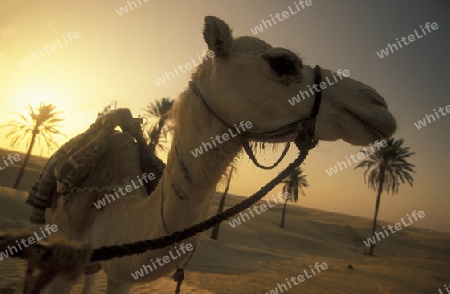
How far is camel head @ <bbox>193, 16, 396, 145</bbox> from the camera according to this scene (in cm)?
174

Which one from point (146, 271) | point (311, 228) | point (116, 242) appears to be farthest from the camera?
point (311, 228)

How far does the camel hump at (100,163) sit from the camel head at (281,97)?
1.75 metres

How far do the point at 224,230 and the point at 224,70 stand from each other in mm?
32691

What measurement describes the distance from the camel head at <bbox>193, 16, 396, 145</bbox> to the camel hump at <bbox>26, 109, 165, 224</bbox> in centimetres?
175

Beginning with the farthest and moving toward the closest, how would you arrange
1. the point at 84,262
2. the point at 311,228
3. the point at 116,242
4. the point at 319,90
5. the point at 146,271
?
the point at 311,228 < the point at 116,242 < the point at 146,271 < the point at 319,90 < the point at 84,262

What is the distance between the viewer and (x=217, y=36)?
1803mm

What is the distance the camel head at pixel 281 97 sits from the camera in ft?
5.70

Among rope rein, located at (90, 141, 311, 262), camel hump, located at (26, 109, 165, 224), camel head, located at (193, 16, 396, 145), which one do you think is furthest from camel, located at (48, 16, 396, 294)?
camel hump, located at (26, 109, 165, 224)

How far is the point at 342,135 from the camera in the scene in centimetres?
177

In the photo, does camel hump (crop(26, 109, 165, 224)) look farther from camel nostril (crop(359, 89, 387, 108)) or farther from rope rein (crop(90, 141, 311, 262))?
camel nostril (crop(359, 89, 387, 108))

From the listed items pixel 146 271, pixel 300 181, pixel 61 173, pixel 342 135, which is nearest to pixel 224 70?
pixel 342 135

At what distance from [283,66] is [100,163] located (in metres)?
2.39

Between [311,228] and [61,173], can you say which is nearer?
[61,173]

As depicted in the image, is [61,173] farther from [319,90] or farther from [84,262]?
[319,90]
